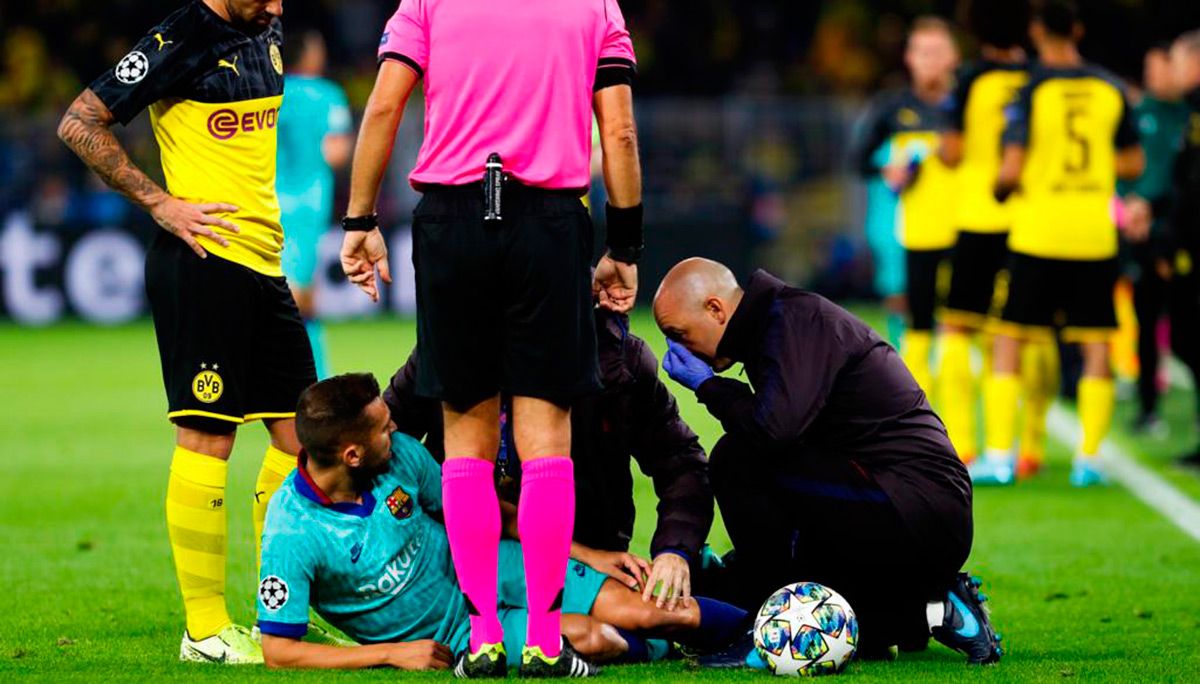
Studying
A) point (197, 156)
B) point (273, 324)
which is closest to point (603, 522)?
point (273, 324)

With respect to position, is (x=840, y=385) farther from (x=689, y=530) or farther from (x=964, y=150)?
(x=964, y=150)

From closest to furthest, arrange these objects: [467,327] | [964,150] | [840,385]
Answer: [467,327], [840,385], [964,150]

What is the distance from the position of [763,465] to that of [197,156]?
6.17 feet

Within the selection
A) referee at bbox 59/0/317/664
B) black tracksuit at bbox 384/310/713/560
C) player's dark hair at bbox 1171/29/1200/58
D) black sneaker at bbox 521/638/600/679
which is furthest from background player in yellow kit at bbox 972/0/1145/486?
black sneaker at bbox 521/638/600/679

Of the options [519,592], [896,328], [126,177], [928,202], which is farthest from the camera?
[896,328]

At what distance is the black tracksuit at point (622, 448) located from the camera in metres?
5.32

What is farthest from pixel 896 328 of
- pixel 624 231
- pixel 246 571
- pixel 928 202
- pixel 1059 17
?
pixel 624 231

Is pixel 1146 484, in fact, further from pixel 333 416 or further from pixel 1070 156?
pixel 333 416

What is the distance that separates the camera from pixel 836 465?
5336 millimetres

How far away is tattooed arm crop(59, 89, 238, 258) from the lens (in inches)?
213

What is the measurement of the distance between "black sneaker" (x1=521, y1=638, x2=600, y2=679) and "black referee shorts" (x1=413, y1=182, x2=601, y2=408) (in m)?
0.66

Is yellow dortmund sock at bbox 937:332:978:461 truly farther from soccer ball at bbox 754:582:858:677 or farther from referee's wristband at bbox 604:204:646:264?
referee's wristband at bbox 604:204:646:264

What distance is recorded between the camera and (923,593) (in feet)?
17.5

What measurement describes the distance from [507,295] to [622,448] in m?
0.82
